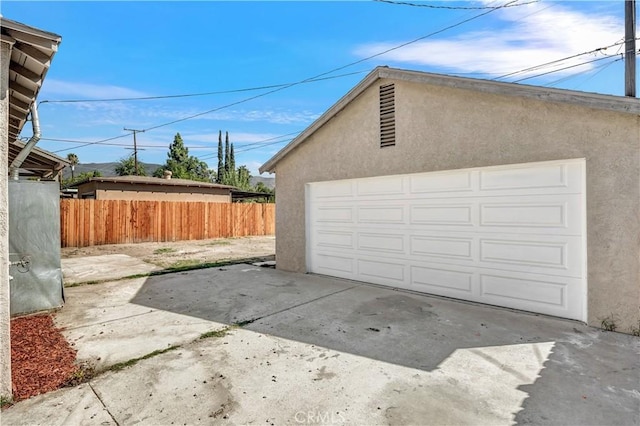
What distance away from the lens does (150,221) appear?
15.8 metres

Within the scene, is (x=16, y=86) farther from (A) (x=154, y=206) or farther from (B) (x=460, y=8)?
(A) (x=154, y=206)

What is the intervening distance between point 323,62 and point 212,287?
1198cm

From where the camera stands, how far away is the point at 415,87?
19.0 feet

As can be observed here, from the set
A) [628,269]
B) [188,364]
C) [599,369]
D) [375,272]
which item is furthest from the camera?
[375,272]

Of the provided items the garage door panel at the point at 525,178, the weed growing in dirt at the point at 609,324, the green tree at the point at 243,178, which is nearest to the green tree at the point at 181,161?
the green tree at the point at 243,178

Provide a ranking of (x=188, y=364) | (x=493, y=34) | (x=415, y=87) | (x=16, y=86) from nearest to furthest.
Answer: (x=188, y=364), (x=16, y=86), (x=415, y=87), (x=493, y=34)

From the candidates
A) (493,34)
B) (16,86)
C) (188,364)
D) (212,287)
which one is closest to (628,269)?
(188,364)

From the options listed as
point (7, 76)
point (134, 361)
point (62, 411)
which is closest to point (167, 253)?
point (134, 361)

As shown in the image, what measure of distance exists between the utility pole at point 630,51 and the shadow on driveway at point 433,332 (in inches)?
198

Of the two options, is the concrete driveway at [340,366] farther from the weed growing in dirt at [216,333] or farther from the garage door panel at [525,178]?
the garage door panel at [525,178]

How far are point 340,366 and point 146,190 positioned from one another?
2025 cm

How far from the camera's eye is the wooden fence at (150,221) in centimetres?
1396

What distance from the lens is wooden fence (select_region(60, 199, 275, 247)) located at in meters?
14.0

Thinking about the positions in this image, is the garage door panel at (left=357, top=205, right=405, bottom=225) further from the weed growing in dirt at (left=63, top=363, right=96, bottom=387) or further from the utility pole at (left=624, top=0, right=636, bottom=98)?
the weed growing in dirt at (left=63, top=363, right=96, bottom=387)
